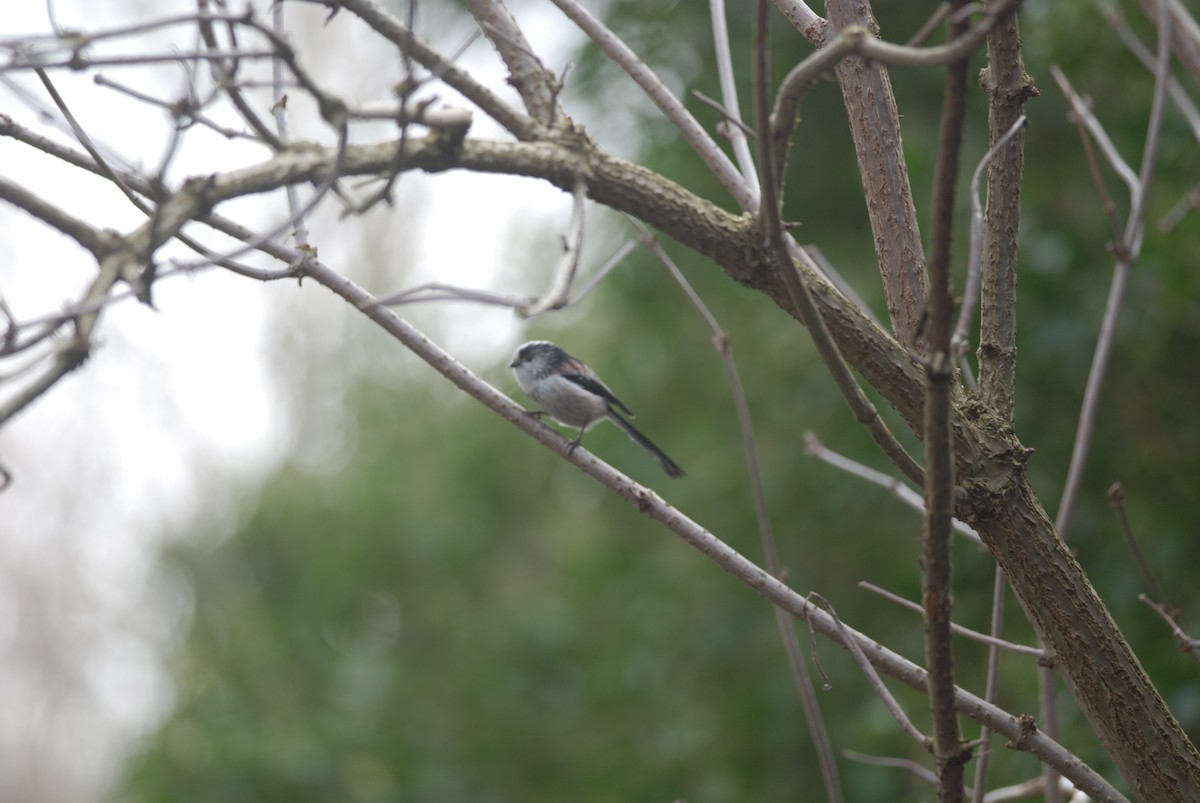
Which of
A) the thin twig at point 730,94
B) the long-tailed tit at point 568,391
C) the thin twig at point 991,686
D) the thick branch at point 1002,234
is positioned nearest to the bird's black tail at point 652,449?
the long-tailed tit at point 568,391

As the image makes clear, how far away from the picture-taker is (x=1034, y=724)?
192 centimetres

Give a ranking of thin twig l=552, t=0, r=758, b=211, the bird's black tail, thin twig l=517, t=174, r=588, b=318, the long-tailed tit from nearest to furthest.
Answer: thin twig l=517, t=174, r=588, b=318 → thin twig l=552, t=0, r=758, b=211 → the bird's black tail → the long-tailed tit

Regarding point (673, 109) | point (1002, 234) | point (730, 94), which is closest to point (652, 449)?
point (730, 94)

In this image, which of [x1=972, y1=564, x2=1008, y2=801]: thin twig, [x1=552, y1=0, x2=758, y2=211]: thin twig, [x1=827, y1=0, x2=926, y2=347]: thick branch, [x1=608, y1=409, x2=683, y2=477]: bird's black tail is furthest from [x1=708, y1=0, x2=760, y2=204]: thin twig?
[x1=608, y1=409, x2=683, y2=477]: bird's black tail

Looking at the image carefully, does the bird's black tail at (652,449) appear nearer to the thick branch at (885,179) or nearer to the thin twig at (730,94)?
the thin twig at (730,94)

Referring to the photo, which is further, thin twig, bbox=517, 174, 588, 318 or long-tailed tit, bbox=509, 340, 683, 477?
long-tailed tit, bbox=509, 340, 683, 477

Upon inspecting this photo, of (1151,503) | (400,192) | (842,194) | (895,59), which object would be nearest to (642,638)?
(842,194)

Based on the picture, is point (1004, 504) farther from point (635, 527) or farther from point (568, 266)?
point (635, 527)

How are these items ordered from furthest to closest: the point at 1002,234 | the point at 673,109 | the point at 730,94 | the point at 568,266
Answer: the point at 730,94
the point at 673,109
the point at 1002,234
the point at 568,266

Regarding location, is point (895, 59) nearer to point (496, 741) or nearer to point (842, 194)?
point (842, 194)

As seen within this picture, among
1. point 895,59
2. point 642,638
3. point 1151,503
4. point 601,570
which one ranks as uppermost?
point 601,570

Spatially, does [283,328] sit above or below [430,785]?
above

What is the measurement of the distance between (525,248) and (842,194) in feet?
19.0

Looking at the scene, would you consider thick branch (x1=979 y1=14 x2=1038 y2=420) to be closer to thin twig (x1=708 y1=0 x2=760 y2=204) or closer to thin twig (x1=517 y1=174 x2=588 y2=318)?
thin twig (x1=708 y1=0 x2=760 y2=204)
